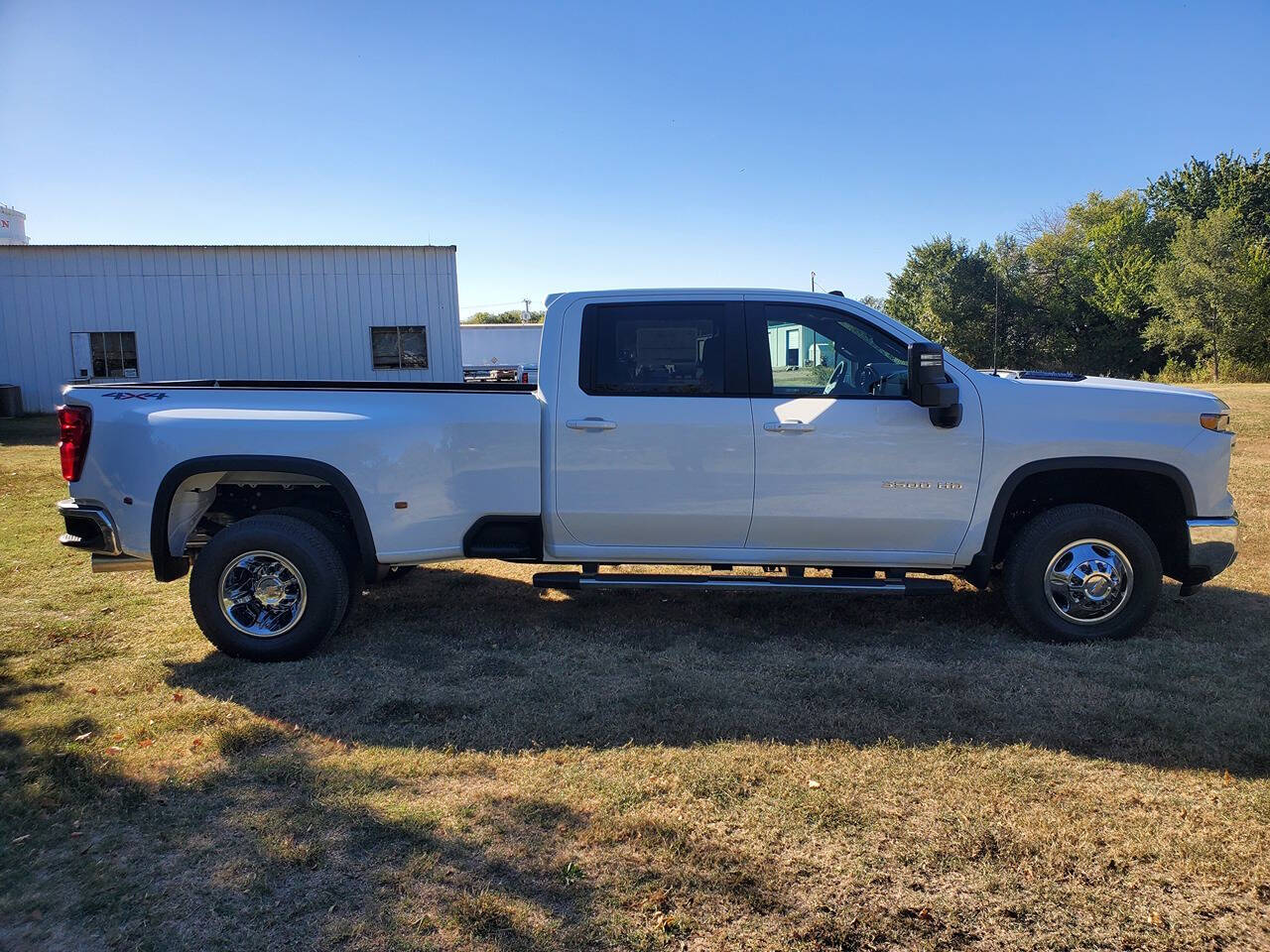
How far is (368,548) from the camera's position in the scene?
493cm

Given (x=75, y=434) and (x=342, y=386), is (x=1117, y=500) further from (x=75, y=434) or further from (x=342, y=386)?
(x=75, y=434)

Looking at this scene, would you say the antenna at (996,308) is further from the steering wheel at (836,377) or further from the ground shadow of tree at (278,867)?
the ground shadow of tree at (278,867)

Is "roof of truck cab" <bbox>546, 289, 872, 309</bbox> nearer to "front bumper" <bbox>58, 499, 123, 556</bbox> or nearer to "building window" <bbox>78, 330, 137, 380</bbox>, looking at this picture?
"front bumper" <bbox>58, 499, 123, 556</bbox>

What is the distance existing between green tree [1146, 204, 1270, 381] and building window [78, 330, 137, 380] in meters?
39.4

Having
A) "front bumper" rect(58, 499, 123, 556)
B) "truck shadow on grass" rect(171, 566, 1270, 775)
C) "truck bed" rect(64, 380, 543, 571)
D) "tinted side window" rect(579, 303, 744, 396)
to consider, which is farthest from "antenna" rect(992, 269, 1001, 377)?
"front bumper" rect(58, 499, 123, 556)

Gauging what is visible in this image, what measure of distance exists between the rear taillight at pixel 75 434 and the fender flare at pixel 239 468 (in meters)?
0.47

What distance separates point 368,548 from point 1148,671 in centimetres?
423

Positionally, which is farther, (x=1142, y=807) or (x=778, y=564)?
(x=778, y=564)

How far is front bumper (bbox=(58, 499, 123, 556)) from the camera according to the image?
486 cm

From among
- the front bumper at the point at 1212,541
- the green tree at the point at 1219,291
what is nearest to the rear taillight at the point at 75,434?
the front bumper at the point at 1212,541

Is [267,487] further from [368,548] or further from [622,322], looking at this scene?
[622,322]

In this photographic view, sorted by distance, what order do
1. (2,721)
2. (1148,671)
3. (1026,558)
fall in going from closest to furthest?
(2,721) < (1148,671) < (1026,558)

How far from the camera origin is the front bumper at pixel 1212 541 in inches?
195

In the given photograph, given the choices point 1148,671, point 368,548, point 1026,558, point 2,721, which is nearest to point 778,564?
point 1026,558
